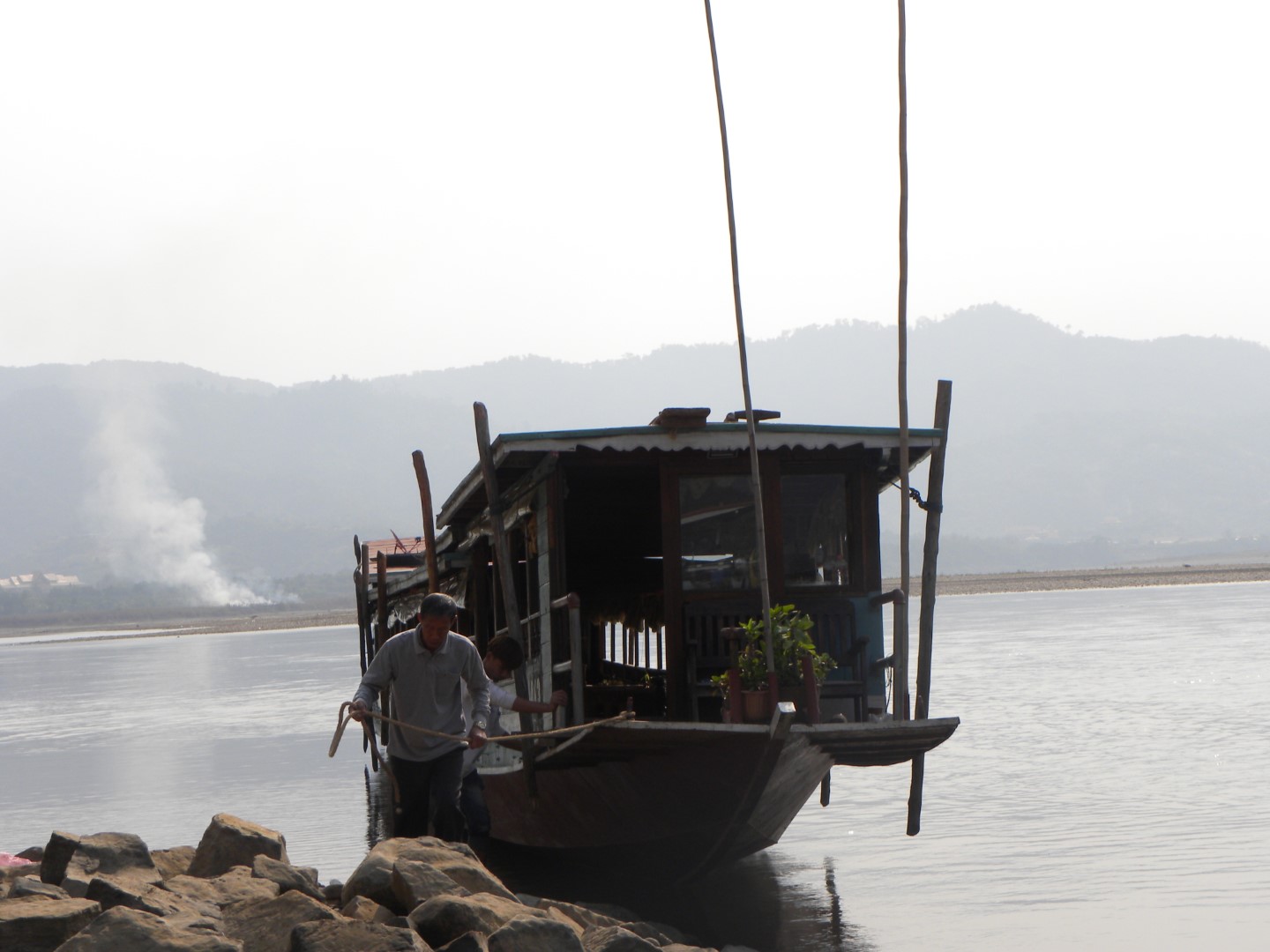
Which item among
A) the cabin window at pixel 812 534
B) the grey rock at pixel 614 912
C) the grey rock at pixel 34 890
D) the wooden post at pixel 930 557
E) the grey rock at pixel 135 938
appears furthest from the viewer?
the cabin window at pixel 812 534

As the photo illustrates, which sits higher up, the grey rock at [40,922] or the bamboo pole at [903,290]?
the bamboo pole at [903,290]

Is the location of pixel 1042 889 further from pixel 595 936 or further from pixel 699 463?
pixel 595 936

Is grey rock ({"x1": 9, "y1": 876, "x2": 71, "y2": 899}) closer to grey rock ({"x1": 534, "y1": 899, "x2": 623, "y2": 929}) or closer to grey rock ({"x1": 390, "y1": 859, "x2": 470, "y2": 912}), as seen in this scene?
grey rock ({"x1": 390, "y1": 859, "x2": 470, "y2": 912})

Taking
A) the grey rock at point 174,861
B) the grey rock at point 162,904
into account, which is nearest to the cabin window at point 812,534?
the grey rock at point 174,861

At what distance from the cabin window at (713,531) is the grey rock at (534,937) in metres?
3.80

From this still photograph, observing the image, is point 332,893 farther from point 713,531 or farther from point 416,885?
point 713,531

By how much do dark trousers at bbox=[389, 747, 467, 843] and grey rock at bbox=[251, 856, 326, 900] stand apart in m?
0.64

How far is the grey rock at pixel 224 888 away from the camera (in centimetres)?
763

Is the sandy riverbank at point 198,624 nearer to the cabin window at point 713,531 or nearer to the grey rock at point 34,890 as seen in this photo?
the cabin window at point 713,531

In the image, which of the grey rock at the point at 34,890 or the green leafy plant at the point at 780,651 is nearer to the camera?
the grey rock at the point at 34,890

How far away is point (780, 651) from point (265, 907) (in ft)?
11.5

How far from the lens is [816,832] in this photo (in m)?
14.7

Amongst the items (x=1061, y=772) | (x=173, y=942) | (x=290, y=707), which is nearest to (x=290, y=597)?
(x=290, y=707)

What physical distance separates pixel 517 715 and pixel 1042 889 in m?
4.33
